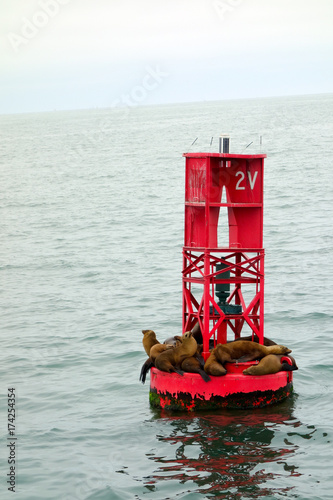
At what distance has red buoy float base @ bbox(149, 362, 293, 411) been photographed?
17.8m

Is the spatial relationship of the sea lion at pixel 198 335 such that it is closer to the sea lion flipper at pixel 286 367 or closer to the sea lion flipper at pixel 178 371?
the sea lion flipper at pixel 178 371

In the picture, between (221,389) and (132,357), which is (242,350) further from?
(132,357)

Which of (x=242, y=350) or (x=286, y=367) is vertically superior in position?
(x=242, y=350)

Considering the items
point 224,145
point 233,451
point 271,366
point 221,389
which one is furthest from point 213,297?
point 233,451

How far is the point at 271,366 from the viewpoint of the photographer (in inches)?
709

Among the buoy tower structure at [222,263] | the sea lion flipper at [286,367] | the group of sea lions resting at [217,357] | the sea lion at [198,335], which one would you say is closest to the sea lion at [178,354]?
the group of sea lions resting at [217,357]

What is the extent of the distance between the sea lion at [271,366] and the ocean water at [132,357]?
2.93 feet

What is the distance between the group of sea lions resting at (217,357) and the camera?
1784 centimetres

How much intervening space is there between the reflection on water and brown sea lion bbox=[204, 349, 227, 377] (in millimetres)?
→ 989

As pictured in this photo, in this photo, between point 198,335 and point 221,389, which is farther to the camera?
point 198,335

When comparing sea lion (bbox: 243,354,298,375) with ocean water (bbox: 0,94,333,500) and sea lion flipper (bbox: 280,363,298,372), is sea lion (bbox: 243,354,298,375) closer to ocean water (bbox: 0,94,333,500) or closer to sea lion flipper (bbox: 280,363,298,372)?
sea lion flipper (bbox: 280,363,298,372)

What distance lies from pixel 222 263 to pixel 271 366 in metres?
2.61

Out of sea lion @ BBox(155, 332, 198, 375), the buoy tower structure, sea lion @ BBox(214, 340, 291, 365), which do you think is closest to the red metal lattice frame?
→ the buoy tower structure

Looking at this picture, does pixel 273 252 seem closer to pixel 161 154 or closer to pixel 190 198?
pixel 190 198
